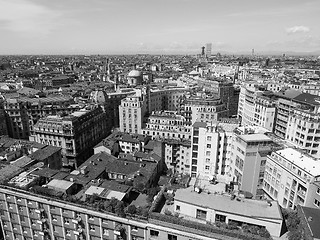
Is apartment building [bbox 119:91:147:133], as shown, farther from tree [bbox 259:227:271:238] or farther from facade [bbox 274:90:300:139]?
tree [bbox 259:227:271:238]

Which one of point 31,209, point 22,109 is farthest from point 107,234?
point 22,109

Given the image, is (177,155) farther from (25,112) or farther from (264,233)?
(25,112)

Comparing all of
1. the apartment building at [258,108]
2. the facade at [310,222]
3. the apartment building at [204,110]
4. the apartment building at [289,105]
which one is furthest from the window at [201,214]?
the apartment building at [258,108]

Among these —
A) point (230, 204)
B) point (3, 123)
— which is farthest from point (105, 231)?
point (3, 123)

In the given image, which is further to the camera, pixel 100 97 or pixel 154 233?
pixel 100 97

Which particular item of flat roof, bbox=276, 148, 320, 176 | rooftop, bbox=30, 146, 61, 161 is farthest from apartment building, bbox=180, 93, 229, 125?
rooftop, bbox=30, 146, 61, 161

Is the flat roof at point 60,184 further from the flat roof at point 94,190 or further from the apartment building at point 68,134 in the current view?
the apartment building at point 68,134
